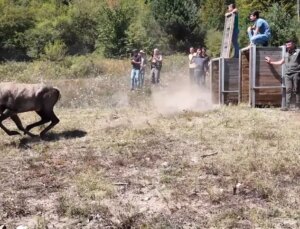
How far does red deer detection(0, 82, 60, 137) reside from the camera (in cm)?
985

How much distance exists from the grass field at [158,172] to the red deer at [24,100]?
439 mm

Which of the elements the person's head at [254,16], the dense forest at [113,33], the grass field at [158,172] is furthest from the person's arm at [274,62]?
the dense forest at [113,33]

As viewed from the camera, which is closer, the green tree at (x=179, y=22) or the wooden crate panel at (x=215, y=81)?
the wooden crate panel at (x=215, y=81)

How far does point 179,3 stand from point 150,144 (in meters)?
35.0

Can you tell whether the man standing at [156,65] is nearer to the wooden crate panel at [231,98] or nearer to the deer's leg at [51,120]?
the wooden crate panel at [231,98]

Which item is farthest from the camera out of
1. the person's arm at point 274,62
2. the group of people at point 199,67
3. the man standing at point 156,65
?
the man standing at point 156,65

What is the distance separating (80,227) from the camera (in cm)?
566

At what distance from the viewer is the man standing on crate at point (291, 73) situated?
39.6ft

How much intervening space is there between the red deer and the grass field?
0.44 meters

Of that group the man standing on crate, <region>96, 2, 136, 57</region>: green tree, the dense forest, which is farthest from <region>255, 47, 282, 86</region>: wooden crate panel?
<region>96, 2, 136, 57</region>: green tree

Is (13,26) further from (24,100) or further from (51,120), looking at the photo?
(24,100)

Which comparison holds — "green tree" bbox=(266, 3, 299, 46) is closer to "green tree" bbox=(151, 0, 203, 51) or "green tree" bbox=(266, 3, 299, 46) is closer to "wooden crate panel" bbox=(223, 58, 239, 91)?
"green tree" bbox=(151, 0, 203, 51)

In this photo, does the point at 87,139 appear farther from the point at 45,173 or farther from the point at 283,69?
the point at 283,69

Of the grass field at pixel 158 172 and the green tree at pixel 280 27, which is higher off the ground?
the green tree at pixel 280 27
